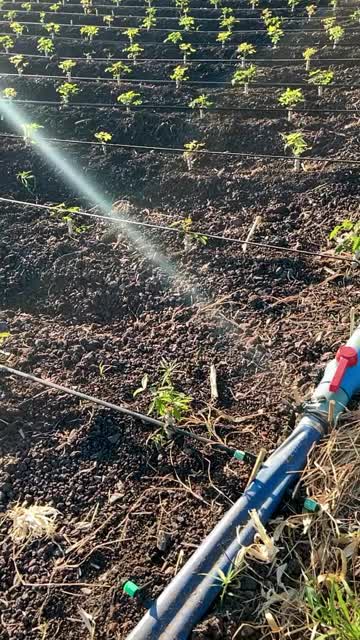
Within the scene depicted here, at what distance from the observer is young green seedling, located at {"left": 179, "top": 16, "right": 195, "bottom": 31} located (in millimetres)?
8003

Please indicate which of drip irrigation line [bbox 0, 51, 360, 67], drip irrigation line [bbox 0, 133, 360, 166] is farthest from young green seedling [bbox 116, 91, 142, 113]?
drip irrigation line [bbox 0, 51, 360, 67]

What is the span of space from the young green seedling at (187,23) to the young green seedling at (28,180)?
448cm

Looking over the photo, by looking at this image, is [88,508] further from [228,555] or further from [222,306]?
[222,306]

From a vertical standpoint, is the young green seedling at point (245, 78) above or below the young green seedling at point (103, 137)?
above

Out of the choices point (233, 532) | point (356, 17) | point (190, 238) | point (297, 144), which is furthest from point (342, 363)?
point (356, 17)

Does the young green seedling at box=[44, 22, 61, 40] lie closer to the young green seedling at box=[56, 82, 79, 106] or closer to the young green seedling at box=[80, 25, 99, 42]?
the young green seedling at box=[80, 25, 99, 42]

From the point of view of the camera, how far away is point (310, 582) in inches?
74.2

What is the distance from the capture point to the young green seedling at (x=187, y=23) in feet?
26.3

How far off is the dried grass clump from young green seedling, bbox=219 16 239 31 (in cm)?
761

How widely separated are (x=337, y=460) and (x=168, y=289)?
160cm

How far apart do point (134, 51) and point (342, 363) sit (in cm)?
627

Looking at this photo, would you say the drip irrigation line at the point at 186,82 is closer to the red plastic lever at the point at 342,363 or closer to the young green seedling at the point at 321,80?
the young green seedling at the point at 321,80

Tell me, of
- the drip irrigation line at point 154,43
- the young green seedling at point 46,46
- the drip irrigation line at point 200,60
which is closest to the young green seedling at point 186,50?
the drip irrigation line at point 200,60

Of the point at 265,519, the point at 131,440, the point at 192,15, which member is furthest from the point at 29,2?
the point at 265,519
